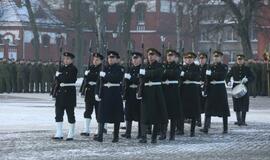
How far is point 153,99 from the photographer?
603 inches

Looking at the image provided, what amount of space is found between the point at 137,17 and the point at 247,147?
59.1 meters

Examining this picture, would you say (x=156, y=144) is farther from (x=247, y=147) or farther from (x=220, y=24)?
(x=220, y=24)

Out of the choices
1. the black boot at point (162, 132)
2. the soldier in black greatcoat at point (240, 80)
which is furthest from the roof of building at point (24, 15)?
the black boot at point (162, 132)

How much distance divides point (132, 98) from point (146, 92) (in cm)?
111

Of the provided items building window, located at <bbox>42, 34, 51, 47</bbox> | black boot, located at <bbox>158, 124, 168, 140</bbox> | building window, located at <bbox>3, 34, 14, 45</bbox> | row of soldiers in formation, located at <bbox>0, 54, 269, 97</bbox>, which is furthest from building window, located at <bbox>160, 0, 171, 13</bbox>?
black boot, located at <bbox>158, 124, 168, 140</bbox>

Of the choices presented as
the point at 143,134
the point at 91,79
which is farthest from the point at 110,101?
the point at 91,79

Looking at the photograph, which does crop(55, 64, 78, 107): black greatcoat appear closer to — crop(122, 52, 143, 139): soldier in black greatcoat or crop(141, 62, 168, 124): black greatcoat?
crop(122, 52, 143, 139): soldier in black greatcoat

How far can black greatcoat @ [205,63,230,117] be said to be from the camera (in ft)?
58.5

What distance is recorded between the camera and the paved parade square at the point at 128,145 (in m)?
13.2

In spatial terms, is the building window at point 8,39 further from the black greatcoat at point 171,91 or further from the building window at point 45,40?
the black greatcoat at point 171,91

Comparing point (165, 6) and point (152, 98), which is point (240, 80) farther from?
point (165, 6)

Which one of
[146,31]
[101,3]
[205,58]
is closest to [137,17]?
[146,31]

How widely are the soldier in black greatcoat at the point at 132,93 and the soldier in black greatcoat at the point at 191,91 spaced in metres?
1.41

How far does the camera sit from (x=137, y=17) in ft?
240
